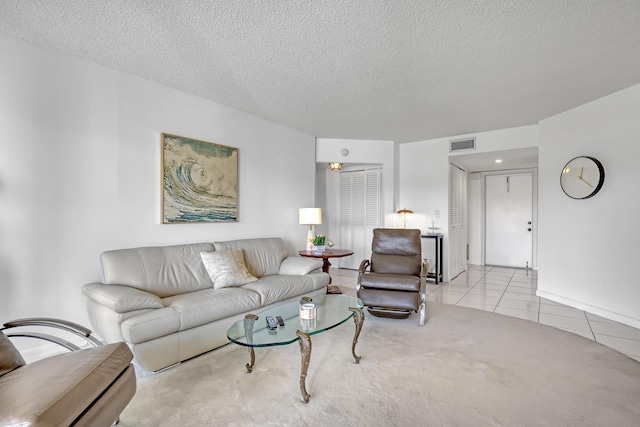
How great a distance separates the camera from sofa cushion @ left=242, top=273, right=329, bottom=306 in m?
3.04

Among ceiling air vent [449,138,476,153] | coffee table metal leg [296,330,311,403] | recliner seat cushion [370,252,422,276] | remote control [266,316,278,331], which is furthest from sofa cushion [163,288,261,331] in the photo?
ceiling air vent [449,138,476,153]

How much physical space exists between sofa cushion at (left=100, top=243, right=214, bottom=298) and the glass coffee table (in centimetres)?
99

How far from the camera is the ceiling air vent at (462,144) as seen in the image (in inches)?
203

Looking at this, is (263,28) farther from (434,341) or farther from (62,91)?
(434,341)

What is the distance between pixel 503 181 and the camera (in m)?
6.79

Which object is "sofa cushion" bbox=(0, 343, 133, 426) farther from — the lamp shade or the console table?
the console table

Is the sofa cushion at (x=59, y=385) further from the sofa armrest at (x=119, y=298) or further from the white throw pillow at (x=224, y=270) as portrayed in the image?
the white throw pillow at (x=224, y=270)

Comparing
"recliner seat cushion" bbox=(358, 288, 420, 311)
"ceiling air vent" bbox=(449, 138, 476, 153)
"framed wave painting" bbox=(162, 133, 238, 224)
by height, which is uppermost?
"ceiling air vent" bbox=(449, 138, 476, 153)

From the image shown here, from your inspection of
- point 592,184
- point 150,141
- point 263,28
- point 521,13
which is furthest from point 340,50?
point 592,184

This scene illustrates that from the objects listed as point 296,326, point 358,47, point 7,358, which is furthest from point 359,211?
point 7,358

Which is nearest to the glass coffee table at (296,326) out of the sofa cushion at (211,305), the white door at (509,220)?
the sofa cushion at (211,305)

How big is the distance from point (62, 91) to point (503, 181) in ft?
24.2

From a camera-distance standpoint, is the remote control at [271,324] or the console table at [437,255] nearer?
the remote control at [271,324]

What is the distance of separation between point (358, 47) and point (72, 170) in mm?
2594
